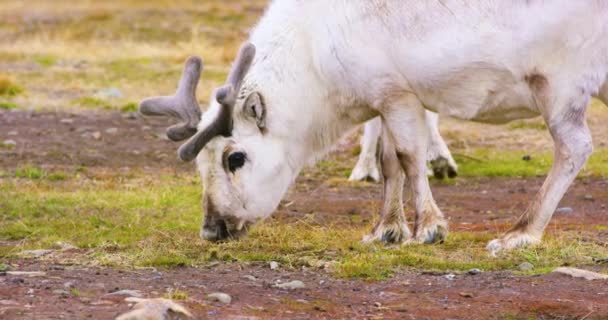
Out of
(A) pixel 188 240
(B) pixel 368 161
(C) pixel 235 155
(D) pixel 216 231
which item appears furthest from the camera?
(B) pixel 368 161

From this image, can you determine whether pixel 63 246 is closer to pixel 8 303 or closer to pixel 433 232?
pixel 8 303

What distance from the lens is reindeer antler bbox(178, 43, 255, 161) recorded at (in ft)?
28.7

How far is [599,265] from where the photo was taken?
27.6 ft

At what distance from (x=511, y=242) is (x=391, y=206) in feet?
3.54

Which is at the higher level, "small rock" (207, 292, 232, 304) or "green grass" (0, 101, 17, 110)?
"green grass" (0, 101, 17, 110)

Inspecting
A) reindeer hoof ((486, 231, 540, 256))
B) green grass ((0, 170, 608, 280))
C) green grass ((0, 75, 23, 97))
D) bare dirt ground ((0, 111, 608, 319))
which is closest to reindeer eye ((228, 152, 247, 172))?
green grass ((0, 170, 608, 280))

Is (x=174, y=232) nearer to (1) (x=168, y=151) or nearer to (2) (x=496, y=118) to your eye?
(2) (x=496, y=118)

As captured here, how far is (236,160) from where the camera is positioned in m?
9.04

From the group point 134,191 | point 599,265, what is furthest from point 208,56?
point 599,265

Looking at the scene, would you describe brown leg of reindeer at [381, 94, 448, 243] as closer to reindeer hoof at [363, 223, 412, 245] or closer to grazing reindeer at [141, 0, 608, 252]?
grazing reindeer at [141, 0, 608, 252]

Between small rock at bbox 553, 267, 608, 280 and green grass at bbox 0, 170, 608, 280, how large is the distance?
274 millimetres

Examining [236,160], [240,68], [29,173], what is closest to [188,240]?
[236,160]

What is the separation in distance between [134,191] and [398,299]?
203 inches

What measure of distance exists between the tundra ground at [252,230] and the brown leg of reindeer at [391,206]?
201 mm
